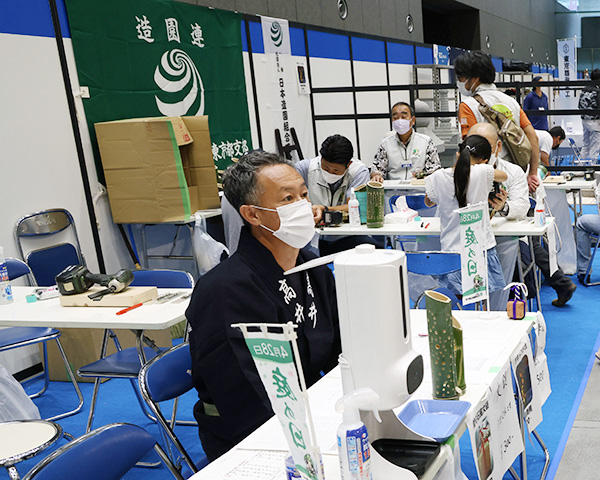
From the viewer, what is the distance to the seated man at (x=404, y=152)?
6.45m

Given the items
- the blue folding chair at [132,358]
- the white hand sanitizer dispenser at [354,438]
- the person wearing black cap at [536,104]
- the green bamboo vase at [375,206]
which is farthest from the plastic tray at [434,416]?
the person wearing black cap at [536,104]

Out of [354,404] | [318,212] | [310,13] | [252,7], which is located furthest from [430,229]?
[310,13]

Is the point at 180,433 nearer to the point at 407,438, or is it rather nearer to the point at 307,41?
the point at 407,438

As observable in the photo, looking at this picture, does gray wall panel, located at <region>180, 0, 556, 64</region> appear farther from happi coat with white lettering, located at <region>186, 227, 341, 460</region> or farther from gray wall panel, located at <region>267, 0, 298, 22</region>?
happi coat with white lettering, located at <region>186, 227, 341, 460</region>

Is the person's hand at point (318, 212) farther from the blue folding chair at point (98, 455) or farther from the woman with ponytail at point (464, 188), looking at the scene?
the blue folding chair at point (98, 455)

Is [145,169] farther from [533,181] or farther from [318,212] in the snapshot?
[533,181]

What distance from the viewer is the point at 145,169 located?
4844 mm

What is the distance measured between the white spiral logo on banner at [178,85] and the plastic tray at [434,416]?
462 cm

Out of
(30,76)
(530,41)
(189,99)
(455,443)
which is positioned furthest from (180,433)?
(530,41)

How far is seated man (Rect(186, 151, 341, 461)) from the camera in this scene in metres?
1.82

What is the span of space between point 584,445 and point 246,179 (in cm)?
192

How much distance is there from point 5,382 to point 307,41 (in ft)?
20.3

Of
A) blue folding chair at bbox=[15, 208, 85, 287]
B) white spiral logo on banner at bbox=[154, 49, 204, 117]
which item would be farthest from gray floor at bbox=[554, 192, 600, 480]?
white spiral logo on banner at bbox=[154, 49, 204, 117]

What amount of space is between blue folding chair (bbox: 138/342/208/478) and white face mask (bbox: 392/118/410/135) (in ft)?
14.7
